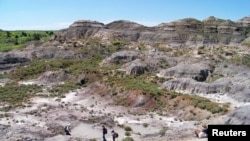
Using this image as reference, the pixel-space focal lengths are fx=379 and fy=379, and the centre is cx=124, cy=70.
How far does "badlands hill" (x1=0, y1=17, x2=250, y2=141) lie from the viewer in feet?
108

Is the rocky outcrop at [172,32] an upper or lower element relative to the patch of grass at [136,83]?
upper

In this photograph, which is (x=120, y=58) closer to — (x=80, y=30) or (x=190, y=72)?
(x=190, y=72)

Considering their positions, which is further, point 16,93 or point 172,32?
point 172,32

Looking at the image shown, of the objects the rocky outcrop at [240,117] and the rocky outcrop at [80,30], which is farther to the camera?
the rocky outcrop at [80,30]

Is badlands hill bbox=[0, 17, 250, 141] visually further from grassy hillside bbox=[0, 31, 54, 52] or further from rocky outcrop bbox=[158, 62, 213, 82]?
grassy hillside bbox=[0, 31, 54, 52]

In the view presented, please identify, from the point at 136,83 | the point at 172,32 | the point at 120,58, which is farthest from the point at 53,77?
the point at 172,32

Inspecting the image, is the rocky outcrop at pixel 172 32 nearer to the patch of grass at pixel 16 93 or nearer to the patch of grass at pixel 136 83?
the patch of grass at pixel 136 83

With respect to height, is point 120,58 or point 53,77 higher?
point 120,58

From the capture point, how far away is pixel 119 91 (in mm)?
46438

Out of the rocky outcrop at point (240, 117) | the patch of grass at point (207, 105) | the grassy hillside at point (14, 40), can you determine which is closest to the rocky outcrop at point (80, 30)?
the grassy hillside at point (14, 40)

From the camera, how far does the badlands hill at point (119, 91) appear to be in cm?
3291

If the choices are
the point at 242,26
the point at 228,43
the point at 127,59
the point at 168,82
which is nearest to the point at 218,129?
the point at 168,82

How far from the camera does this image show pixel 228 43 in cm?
10125

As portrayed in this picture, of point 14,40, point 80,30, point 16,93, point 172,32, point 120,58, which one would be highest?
point 80,30
